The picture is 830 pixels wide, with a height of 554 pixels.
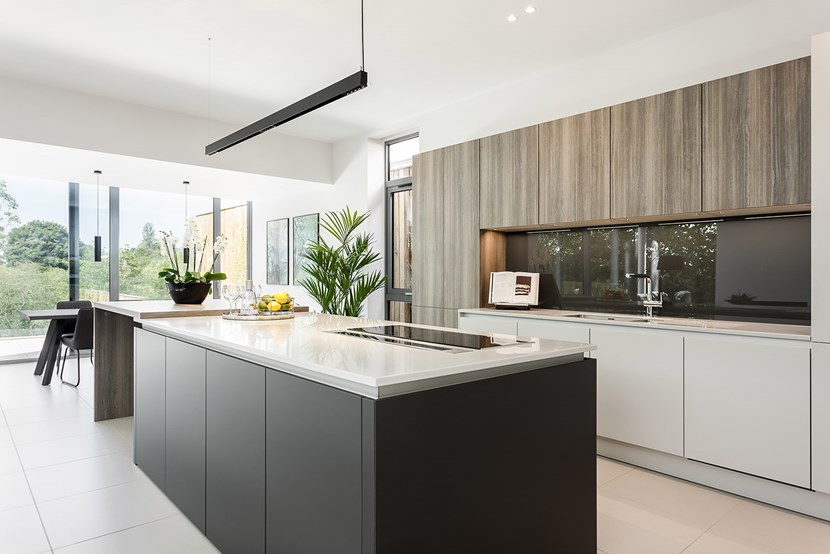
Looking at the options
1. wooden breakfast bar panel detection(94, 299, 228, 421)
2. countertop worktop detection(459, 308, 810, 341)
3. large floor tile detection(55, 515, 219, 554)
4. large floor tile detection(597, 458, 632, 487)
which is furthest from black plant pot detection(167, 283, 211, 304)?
large floor tile detection(597, 458, 632, 487)

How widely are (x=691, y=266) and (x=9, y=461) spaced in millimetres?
4572

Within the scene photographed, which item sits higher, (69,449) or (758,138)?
(758,138)

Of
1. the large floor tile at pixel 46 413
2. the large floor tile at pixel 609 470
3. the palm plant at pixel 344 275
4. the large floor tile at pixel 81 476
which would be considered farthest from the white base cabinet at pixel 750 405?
the large floor tile at pixel 46 413

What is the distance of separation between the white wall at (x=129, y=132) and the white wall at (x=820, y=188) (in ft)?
17.5

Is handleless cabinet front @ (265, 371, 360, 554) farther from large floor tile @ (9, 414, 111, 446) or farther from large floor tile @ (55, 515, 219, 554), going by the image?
large floor tile @ (9, 414, 111, 446)

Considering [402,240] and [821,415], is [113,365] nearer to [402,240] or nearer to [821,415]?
[402,240]

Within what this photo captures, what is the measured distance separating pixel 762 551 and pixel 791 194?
1744 millimetres

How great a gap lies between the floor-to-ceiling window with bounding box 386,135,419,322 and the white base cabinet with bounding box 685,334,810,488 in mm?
3597

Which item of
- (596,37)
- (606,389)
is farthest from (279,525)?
(596,37)

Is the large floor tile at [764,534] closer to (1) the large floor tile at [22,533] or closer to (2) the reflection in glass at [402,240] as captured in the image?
(1) the large floor tile at [22,533]

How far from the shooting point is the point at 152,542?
2189mm

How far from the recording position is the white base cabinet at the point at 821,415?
2.35 metres

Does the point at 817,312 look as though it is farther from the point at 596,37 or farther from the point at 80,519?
the point at 80,519

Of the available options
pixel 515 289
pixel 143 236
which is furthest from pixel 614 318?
pixel 143 236
